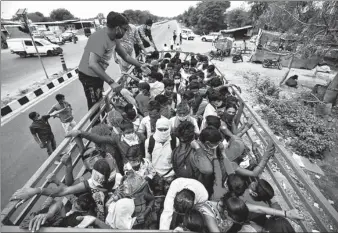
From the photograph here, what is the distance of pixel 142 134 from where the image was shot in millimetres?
2928

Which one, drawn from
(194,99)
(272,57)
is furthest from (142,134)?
(272,57)

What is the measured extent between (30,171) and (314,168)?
671 centimetres

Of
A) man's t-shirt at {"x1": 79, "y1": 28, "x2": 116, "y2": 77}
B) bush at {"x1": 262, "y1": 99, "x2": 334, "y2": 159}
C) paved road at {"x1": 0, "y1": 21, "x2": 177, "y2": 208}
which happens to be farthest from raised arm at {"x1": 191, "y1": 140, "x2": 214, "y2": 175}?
bush at {"x1": 262, "y1": 99, "x2": 334, "y2": 159}

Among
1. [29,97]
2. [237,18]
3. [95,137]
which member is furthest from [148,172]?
[237,18]

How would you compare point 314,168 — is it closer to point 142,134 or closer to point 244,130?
point 244,130

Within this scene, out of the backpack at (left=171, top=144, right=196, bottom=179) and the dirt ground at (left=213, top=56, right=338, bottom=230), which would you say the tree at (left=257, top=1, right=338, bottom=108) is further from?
the backpack at (left=171, top=144, right=196, bottom=179)

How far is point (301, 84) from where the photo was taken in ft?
41.2

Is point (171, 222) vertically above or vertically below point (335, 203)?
above

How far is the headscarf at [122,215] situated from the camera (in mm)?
1749

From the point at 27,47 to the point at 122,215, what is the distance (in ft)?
60.5

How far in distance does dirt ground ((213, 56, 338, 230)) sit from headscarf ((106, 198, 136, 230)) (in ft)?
10.4

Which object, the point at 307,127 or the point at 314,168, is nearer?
the point at 314,168

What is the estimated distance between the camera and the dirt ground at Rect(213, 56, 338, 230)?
4.71m

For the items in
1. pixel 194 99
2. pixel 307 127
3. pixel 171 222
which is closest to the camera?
pixel 171 222
